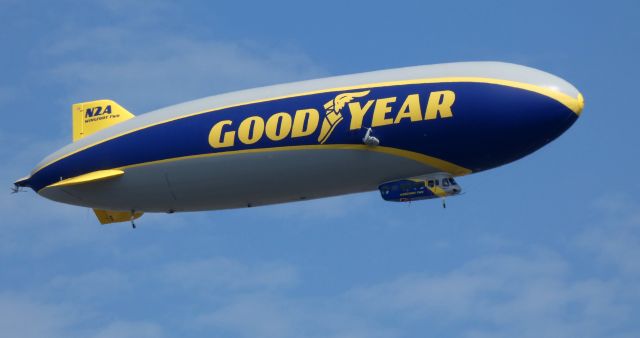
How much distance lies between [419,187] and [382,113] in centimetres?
321

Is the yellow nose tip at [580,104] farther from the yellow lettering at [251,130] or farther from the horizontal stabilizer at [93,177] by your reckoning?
Answer: the horizontal stabilizer at [93,177]

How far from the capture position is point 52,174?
58.3 metres

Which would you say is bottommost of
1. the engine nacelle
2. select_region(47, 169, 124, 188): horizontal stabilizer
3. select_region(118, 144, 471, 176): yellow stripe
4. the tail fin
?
the engine nacelle

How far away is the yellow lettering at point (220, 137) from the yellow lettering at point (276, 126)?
132cm

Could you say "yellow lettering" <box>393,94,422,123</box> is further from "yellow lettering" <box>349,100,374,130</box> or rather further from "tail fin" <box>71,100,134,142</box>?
"tail fin" <box>71,100,134,142</box>

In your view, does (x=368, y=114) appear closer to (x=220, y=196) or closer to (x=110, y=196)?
(x=220, y=196)

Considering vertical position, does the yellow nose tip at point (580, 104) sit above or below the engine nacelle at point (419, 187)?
above

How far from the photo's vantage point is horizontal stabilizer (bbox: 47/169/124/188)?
56.5 metres

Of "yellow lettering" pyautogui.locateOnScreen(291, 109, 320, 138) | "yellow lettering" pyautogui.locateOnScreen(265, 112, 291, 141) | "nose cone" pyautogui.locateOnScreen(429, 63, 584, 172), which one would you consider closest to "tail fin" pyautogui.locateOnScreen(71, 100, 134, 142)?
"yellow lettering" pyautogui.locateOnScreen(265, 112, 291, 141)

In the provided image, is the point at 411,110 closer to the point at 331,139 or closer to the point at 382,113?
the point at 382,113

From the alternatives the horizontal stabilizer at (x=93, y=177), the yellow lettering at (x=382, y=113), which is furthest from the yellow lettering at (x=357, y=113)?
the horizontal stabilizer at (x=93, y=177)

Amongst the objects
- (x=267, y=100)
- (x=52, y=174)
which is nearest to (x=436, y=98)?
(x=267, y=100)

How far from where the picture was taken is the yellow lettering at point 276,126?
2147 inches

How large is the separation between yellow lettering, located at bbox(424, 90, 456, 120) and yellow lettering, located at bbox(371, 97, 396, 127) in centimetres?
128
